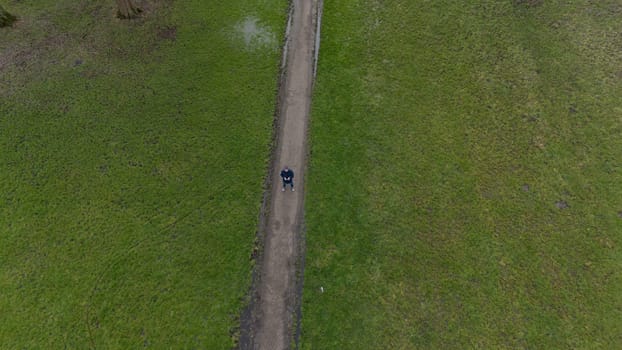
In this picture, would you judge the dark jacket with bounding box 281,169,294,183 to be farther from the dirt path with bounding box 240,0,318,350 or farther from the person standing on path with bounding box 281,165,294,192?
the dirt path with bounding box 240,0,318,350

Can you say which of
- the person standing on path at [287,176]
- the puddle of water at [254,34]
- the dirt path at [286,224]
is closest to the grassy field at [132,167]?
the puddle of water at [254,34]

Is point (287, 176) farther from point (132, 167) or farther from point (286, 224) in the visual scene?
point (132, 167)

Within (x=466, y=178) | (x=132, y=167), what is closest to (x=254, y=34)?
(x=132, y=167)

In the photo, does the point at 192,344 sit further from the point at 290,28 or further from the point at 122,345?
the point at 290,28

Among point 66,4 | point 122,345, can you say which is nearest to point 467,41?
point 122,345

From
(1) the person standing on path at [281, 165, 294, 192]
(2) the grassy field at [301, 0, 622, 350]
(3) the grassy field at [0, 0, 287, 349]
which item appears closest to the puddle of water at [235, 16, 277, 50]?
(3) the grassy field at [0, 0, 287, 349]

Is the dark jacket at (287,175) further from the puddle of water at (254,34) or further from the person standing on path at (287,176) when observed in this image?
the puddle of water at (254,34)
